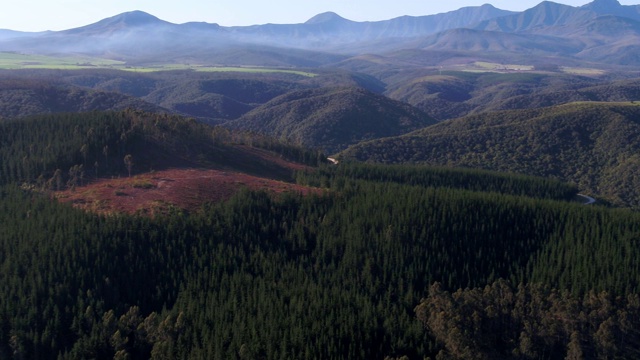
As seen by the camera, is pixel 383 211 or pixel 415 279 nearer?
pixel 415 279

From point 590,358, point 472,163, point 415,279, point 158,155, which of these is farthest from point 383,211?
point 472,163

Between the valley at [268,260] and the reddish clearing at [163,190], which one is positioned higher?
the reddish clearing at [163,190]

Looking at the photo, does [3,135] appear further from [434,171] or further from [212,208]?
[434,171]

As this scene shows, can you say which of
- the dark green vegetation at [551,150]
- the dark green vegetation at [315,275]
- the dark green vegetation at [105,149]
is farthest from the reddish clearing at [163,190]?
the dark green vegetation at [551,150]

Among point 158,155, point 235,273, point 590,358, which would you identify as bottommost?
point 590,358

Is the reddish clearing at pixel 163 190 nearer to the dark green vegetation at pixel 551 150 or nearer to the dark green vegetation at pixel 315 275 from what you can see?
the dark green vegetation at pixel 315 275

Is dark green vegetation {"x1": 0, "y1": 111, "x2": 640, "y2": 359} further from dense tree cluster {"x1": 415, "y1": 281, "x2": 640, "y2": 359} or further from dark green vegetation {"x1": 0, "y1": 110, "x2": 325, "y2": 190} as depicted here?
dark green vegetation {"x1": 0, "y1": 110, "x2": 325, "y2": 190}

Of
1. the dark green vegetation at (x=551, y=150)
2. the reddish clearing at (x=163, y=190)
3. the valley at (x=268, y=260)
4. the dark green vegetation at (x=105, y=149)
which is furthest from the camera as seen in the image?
the dark green vegetation at (x=551, y=150)
